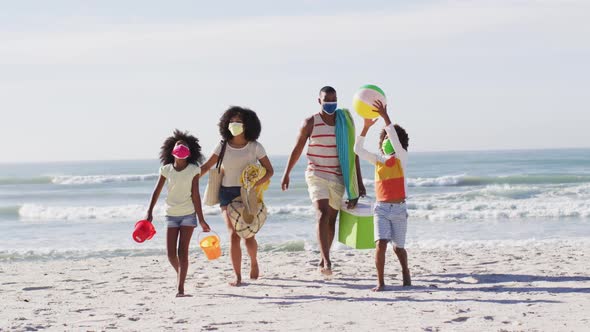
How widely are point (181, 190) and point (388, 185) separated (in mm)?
1779

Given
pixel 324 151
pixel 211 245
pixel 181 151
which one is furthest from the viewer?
pixel 324 151

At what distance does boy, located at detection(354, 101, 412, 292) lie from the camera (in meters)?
6.16

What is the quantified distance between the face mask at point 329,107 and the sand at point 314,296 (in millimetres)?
1625

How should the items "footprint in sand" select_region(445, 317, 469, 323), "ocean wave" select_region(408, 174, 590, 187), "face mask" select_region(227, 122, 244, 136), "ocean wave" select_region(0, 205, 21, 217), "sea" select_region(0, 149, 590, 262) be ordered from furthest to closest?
1. "ocean wave" select_region(408, 174, 590, 187)
2. "ocean wave" select_region(0, 205, 21, 217)
3. "sea" select_region(0, 149, 590, 262)
4. "face mask" select_region(227, 122, 244, 136)
5. "footprint in sand" select_region(445, 317, 469, 323)

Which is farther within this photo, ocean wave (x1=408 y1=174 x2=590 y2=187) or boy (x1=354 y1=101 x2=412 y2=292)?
ocean wave (x1=408 y1=174 x2=590 y2=187)

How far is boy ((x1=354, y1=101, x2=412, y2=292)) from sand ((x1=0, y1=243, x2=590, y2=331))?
0.47 metres

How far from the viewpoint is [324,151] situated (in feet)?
22.9

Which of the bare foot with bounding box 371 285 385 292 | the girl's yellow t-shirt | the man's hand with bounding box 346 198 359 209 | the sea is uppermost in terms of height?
the girl's yellow t-shirt

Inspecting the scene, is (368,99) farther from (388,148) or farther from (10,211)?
(10,211)

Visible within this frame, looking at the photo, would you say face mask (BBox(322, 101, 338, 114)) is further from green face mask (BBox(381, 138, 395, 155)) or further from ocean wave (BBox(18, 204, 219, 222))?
ocean wave (BBox(18, 204, 219, 222))

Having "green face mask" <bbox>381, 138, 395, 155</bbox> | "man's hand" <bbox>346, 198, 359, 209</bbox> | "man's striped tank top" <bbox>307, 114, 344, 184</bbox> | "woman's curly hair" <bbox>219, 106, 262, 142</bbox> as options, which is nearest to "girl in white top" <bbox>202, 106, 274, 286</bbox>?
"woman's curly hair" <bbox>219, 106, 262, 142</bbox>

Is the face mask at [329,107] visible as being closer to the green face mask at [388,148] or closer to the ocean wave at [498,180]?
the green face mask at [388,148]

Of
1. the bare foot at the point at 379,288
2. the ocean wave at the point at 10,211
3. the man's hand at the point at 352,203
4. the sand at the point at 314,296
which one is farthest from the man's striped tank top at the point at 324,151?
the ocean wave at the point at 10,211

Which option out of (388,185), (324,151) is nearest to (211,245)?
(324,151)
